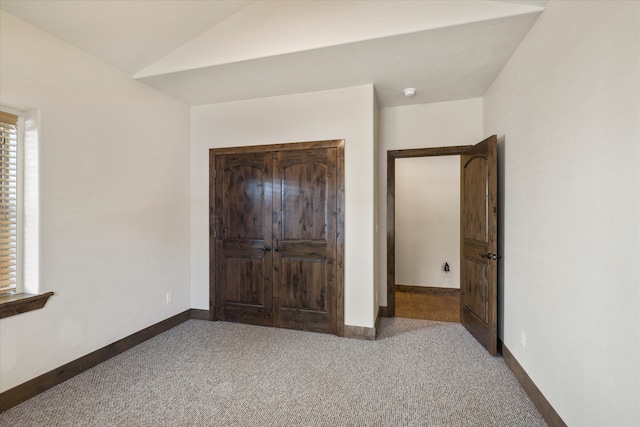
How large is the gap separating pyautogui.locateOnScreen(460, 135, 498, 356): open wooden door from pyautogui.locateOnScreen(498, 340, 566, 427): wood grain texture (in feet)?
0.54

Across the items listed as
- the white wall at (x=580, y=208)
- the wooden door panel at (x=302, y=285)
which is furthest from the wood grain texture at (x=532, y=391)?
the wooden door panel at (x=302, y=285)

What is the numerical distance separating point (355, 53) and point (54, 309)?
3.09 meters

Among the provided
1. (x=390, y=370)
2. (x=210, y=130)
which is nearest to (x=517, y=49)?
(x=390, y=370)

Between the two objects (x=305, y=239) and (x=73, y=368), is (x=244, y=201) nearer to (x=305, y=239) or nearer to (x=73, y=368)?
(x=305, y=239)

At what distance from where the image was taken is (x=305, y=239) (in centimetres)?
333

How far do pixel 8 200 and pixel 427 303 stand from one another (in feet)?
15.4

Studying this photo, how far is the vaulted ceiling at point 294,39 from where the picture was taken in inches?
83.2

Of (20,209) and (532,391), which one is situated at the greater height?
(20,209)

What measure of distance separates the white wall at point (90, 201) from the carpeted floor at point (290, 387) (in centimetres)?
36

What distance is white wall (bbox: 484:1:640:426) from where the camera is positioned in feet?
4.04

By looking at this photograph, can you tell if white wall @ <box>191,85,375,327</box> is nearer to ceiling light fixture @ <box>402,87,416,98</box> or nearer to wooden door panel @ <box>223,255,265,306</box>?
wooden door panel @ <box>223,255,265,306</box>

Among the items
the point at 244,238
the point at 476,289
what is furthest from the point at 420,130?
the point at 244,238

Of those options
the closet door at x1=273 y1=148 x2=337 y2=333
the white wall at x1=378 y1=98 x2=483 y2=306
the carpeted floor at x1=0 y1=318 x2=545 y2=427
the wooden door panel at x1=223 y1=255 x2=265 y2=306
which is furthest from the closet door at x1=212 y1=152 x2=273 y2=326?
the white wall at x1=378 y1=98 x2=483 y2=306

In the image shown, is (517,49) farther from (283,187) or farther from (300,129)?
(283,187)
